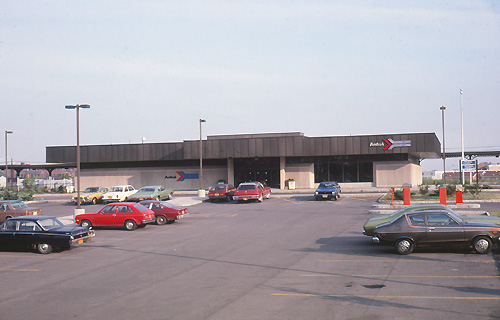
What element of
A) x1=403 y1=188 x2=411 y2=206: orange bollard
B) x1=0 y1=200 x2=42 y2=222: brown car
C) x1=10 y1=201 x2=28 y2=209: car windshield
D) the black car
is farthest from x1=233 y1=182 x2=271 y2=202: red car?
the black car

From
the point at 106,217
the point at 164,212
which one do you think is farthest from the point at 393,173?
the point at 106,217

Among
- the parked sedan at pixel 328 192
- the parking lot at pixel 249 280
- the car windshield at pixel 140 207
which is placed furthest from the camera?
the parked sedan at pixel 328 192

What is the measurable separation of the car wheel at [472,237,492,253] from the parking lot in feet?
1.13

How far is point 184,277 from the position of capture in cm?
1307

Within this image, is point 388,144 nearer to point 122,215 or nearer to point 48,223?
point 122,215

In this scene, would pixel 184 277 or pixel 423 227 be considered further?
pixel 423 227

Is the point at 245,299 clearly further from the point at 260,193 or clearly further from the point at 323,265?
the point at 260,193

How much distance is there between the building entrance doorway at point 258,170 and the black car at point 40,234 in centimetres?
4158

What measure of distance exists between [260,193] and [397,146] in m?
20.5

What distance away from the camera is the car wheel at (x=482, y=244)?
15.3m

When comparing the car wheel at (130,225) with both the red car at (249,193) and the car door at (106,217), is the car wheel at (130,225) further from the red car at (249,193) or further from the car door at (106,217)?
the red car at (249,193)

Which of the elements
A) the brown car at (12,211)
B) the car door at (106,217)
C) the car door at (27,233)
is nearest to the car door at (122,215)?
the car door at (106,217)

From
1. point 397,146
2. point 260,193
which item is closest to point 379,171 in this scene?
point 397,146

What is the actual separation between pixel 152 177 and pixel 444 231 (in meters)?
50.7
